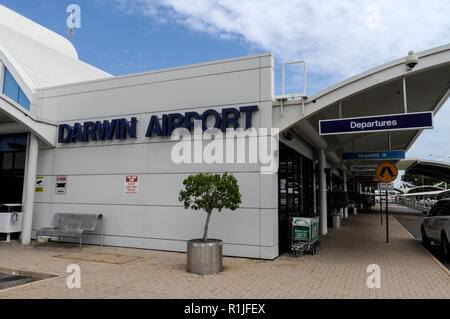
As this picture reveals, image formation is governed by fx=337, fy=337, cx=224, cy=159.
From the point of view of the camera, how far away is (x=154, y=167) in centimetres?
1027

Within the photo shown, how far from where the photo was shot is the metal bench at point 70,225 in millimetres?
10195

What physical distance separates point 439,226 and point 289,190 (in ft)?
14.6

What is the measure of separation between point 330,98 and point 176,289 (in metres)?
5.99

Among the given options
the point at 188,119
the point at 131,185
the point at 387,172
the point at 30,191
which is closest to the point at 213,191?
the point at 188,119

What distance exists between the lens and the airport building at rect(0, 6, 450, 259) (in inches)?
351

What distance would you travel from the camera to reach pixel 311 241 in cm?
931

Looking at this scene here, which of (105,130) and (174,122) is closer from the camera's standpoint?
(174,122)

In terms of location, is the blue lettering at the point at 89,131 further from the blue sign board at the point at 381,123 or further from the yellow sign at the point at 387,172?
the yellow sign at the point at 387,172

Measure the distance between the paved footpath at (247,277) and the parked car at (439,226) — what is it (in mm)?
570

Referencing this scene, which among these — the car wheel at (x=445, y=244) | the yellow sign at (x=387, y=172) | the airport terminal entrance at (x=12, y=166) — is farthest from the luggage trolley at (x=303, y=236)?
the airport terminal entrance at (x=12, y=166)

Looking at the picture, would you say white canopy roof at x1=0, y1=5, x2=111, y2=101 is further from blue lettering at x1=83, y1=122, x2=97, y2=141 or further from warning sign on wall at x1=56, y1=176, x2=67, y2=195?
warning sign on wall at x1=56, y1=176, x2=67, y2=195

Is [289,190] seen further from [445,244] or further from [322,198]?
[445,244]
